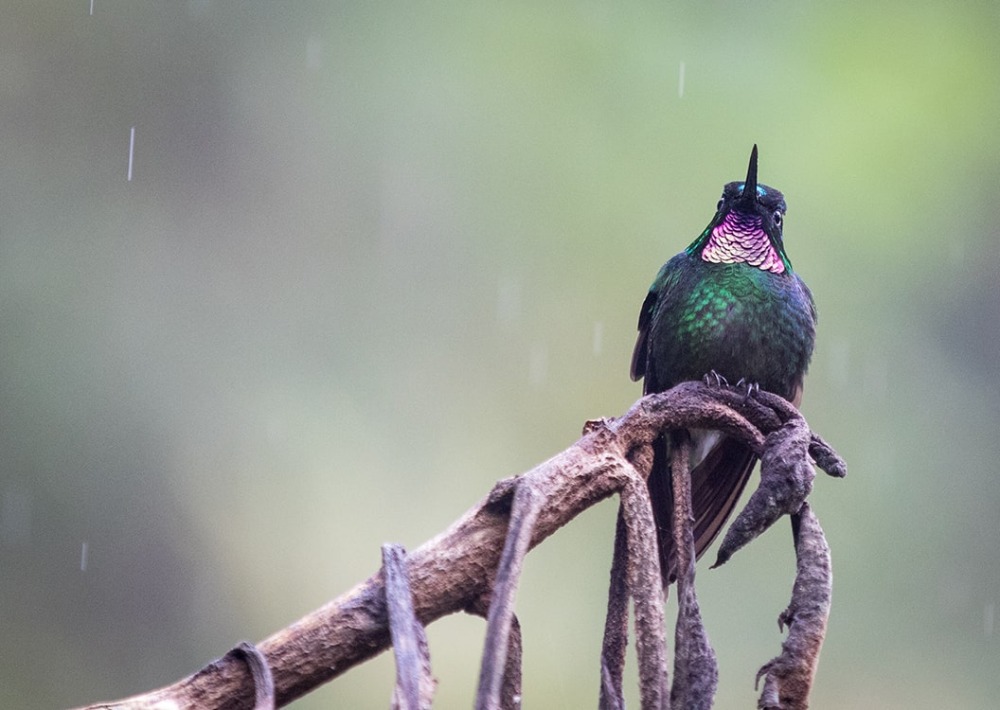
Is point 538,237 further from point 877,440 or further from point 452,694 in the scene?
point 452,694

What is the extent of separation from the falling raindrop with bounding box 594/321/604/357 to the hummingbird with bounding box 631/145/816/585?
2737 millimetres

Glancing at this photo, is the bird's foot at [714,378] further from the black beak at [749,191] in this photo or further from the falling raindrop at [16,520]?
the falling raindrop at [16,520]

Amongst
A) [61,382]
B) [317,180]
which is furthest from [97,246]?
[317,180]

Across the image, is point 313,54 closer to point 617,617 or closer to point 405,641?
point 617,617

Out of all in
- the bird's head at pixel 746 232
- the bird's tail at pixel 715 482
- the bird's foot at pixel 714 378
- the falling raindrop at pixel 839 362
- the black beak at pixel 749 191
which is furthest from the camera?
the falling raindrop at pixel 839 362

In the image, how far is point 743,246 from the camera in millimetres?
2631

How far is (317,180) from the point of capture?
621 cm

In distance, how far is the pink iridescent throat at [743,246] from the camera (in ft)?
8.63

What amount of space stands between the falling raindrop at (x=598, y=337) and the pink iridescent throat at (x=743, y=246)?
2.85 meters

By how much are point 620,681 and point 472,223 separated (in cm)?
527

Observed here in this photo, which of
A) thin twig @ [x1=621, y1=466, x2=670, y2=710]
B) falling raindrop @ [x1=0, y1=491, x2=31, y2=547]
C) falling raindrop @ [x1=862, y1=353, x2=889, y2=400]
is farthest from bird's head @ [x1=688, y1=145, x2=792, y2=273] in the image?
falling raindrop @ [x1=0, y1=491, x2=31, y2=547]

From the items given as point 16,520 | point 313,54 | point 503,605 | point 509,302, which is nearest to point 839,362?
point 509,302

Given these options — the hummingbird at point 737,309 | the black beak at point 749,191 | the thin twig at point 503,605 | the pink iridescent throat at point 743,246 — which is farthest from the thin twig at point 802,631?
the pink iridescent throat at point 743,246

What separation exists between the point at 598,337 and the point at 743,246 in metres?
2.97
